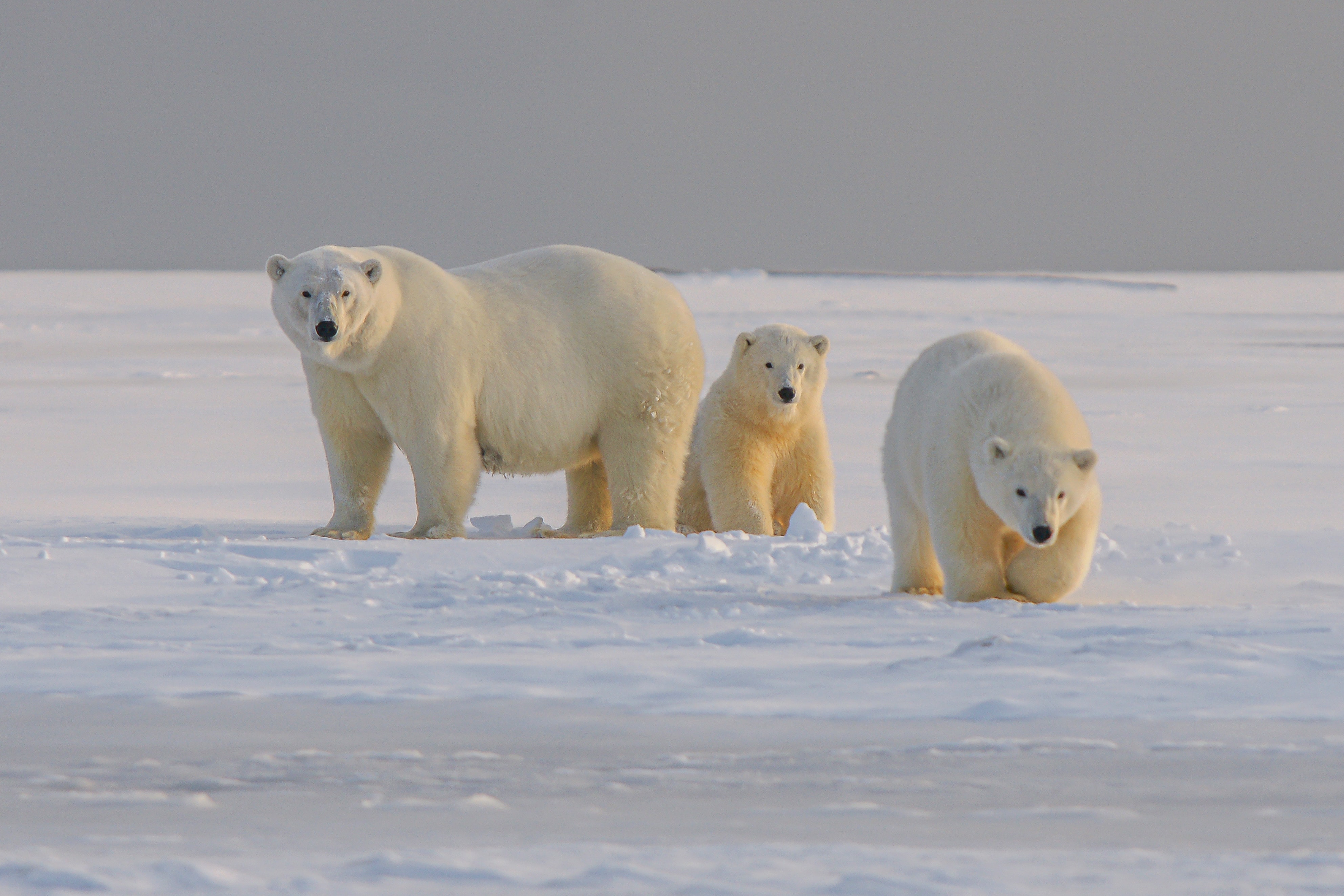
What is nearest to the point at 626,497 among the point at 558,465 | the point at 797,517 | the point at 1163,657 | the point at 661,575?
the point at 558,465

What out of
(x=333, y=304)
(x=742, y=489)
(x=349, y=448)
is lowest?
(x=742, y=489)

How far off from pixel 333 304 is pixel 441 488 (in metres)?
0.85

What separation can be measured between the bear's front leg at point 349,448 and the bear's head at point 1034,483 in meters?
2.68

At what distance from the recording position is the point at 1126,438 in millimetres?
10859

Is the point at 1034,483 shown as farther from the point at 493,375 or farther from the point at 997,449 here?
the point at 493,375

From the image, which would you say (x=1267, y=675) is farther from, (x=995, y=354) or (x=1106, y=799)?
(x=995, y=354)

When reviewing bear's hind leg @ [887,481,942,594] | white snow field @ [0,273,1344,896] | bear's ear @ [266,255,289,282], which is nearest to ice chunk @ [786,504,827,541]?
white snow field @ [0,273,1344,896]

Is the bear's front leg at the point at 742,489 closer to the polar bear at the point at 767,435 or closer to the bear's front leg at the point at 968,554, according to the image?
the polar bear at the point at 767,435

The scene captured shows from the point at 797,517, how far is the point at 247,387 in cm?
929

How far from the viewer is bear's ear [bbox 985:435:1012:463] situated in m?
4.58

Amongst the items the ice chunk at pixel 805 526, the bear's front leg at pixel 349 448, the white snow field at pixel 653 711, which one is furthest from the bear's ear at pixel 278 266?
the ice chunk at pixel 805 526

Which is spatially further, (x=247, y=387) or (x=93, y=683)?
(x=247, y=387)

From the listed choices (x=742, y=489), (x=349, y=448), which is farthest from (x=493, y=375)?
(x=742, y=489)

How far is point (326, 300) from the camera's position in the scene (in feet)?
19.5
